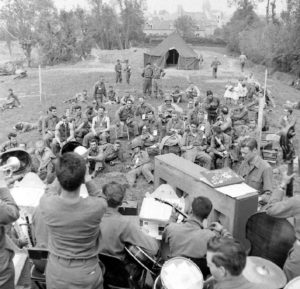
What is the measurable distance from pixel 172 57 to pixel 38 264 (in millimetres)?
27006

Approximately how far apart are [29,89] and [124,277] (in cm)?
1957

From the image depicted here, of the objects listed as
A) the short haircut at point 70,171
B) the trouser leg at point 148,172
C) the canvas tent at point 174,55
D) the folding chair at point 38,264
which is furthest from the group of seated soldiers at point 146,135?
the canvas tent at point 174,55

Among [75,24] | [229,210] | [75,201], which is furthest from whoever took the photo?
[75,24]

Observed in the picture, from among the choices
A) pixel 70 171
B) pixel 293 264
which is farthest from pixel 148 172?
pixel 70 171

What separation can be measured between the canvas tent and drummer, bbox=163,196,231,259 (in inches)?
975

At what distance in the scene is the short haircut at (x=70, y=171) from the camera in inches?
113

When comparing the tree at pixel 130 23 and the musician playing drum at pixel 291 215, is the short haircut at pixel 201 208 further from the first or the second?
the tree at pixel 130 23

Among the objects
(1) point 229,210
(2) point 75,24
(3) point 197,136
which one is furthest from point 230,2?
(1) point 229,210

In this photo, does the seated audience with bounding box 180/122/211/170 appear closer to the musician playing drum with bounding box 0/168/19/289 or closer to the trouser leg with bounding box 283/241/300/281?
the trouser leg with bounding box 283/241/300/281

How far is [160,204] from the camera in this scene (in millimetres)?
4551

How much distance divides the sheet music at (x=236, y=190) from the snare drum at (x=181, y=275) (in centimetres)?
192

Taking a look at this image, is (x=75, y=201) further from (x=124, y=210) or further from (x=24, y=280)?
(x=124, y=210)

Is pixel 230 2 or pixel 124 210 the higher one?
pixel 230 2

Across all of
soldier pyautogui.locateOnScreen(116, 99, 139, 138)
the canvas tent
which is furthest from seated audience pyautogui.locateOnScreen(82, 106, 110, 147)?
the canvas tent
